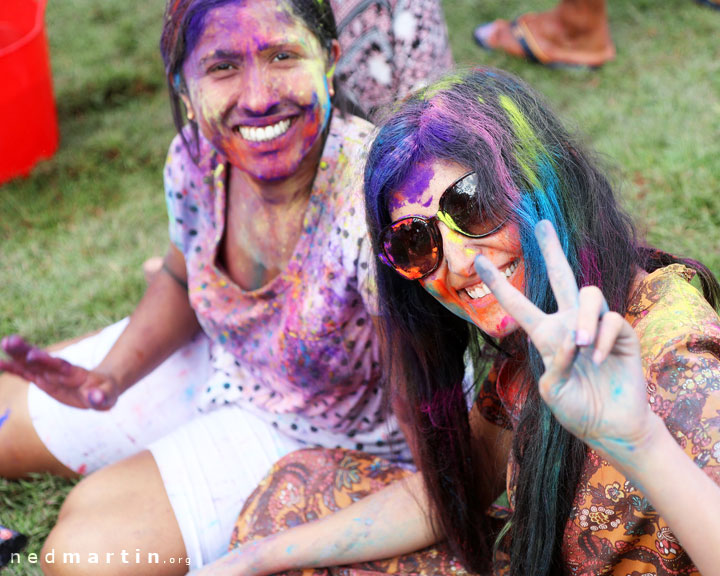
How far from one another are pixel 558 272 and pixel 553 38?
3864 mm

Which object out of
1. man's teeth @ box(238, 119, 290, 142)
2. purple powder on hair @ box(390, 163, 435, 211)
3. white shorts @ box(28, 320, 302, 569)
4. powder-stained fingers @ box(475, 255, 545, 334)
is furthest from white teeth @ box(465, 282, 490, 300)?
white shorts @ box(28, 320, 302, 569)

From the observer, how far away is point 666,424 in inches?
54.4

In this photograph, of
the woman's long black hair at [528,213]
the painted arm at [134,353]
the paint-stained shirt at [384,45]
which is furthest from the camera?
the paint-stained shirt at [384,45]

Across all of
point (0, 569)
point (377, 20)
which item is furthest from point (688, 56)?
point (0, 569)

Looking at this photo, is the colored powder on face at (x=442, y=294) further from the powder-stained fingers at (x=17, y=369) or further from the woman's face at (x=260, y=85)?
the powder-stained fingers at (x=17, y=369)

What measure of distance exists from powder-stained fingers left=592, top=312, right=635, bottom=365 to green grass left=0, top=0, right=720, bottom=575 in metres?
1.56

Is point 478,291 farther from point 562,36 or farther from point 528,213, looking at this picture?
point 562,36

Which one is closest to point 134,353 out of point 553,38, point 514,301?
point 514,301

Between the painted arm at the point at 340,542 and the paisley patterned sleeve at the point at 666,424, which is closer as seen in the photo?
the paisley patterned sleeve at the point at 666,424

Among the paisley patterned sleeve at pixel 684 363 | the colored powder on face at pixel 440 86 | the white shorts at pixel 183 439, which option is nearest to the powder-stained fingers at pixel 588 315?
the paisley patterned sleeve at pixel 684 363

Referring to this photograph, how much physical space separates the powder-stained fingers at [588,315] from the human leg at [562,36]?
12.2 feet

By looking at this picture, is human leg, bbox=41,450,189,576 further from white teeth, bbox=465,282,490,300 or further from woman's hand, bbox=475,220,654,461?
woman's hand, bbox=475,220,654,461

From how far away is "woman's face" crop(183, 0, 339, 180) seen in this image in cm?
200

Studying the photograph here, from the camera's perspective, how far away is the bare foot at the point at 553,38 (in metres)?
4.57
